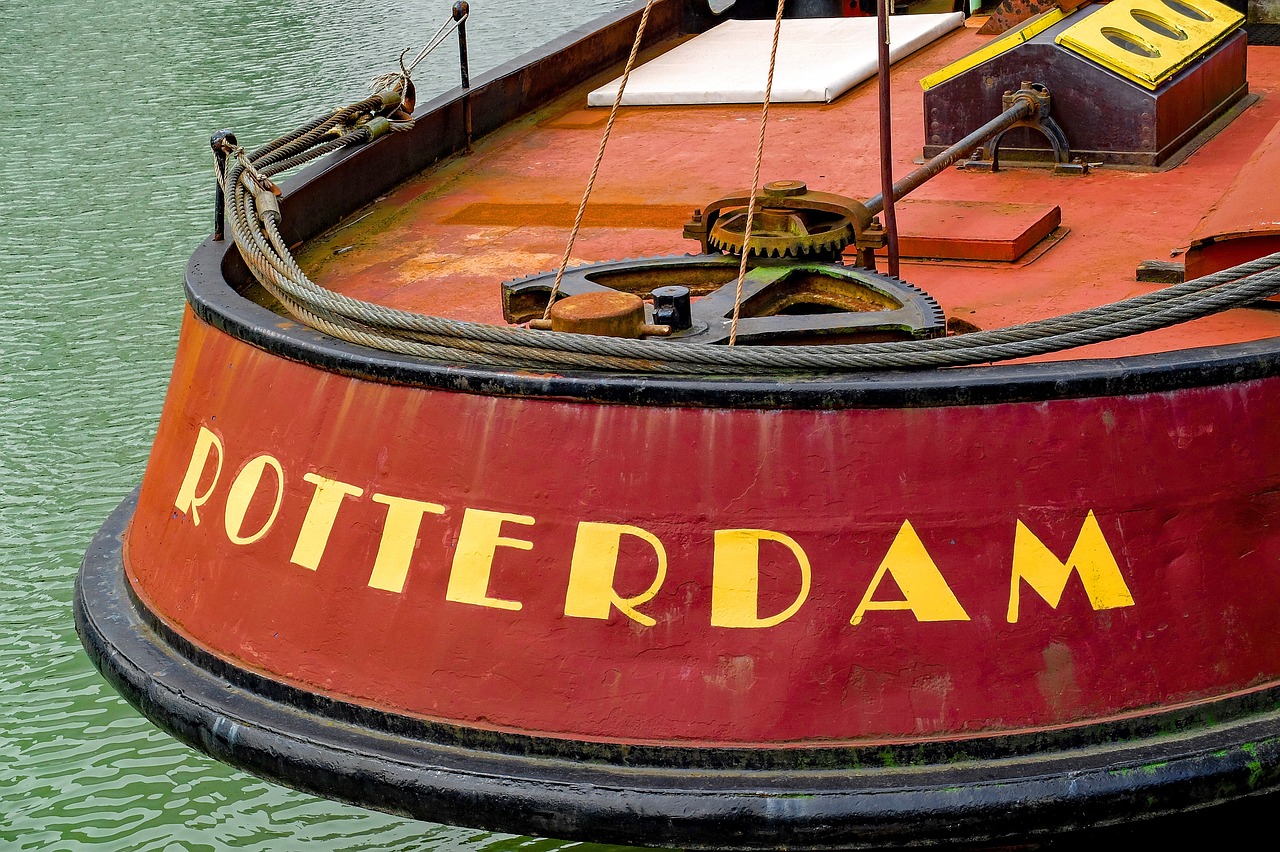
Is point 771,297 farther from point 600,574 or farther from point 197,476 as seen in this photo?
point 197,476

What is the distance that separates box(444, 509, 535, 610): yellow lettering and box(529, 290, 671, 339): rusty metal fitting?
0.44 m

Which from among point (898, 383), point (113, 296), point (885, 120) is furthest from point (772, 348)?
point (113, 296)

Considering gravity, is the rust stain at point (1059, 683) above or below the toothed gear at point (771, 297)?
below

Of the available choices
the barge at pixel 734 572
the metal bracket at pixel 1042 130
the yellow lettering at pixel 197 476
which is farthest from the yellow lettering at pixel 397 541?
the metal bracket at pixel 1042 130

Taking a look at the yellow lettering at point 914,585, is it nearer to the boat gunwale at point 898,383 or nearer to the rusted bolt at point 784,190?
the boat gunwale at point 898,383

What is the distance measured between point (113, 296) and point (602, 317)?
18.5ft

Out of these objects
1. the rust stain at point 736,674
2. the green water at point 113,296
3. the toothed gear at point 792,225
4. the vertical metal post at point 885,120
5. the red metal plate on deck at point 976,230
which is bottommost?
the green water at point 113,296

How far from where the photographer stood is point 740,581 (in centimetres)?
284

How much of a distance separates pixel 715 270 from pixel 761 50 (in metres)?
3.51

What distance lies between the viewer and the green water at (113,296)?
14.1 ft

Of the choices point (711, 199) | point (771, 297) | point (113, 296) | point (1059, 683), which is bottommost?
point (113, 296)

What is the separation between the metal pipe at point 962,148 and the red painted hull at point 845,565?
5.00 feet

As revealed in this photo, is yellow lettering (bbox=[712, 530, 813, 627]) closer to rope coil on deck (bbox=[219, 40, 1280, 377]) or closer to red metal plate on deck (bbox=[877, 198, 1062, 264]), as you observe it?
rope coil on deck (bbox=[219, 40, 1280, 377])

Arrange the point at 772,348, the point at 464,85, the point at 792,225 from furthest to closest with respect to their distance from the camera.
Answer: the point at 464,85 → the point at 792,225 → the point at 772,348
